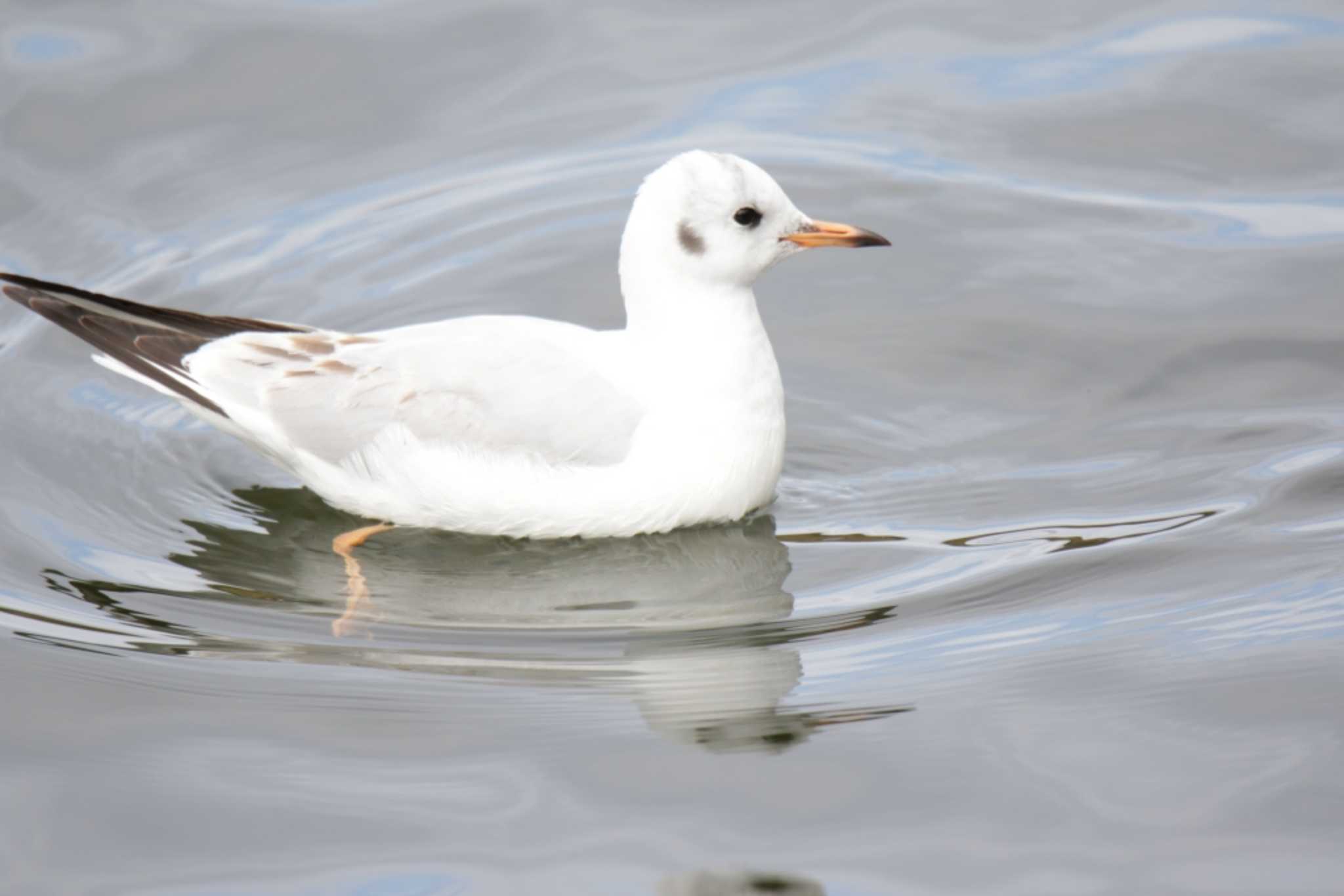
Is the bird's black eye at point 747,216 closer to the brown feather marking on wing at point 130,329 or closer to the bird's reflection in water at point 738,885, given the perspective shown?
the brown feather marking on wing at point 130,329

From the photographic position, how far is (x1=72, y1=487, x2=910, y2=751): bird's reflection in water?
5.43m

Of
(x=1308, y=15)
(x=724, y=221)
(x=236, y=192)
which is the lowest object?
(x=724, y=221)

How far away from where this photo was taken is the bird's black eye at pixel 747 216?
21.8 ft

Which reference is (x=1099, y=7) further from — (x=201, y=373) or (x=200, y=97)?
(x=201, y=373)

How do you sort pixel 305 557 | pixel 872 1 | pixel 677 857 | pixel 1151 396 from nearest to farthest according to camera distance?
pixel 677 857, pixel 305 557, pixel 1151 396, pixel 872 1

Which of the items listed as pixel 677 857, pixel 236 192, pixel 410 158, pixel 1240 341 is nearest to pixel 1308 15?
pixel 1240 341

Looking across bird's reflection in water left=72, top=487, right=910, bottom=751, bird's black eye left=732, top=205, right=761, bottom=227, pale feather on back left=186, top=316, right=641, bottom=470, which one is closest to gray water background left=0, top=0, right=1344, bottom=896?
bird's reflection in water left=72, top=487, right=910, bottom=751

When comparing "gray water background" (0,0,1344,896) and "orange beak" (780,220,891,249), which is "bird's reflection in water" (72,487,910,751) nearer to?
"gray water background" (0,0,1344,896)

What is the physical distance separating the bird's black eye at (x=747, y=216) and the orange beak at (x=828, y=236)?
13cm

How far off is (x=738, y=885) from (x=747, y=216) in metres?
2.82

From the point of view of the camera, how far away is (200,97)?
10445 mm

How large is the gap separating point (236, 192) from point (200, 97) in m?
1.12

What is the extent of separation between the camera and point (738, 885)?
460 cm

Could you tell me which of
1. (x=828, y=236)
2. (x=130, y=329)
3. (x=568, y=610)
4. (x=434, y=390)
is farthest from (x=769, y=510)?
(x=130, y=329)
